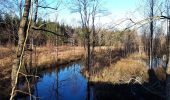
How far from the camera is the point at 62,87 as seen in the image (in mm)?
18312

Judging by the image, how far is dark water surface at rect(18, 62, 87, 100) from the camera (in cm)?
1587

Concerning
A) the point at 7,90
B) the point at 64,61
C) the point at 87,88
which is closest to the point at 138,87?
the point at 87,88

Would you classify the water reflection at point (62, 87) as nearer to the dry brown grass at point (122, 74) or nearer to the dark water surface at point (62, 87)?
the dark water surface at point (62, 87)

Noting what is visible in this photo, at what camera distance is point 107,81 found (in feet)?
60.1

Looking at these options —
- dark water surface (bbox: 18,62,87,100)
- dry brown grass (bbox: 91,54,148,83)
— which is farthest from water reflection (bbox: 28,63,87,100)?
dry brown grass (bbox: 91,54,148,83)

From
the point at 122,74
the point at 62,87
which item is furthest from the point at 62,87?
the point at 122,74

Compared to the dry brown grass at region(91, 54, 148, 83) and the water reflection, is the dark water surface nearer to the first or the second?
the water reflection

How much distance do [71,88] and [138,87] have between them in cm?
458

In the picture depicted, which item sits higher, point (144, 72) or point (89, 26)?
point (89, 26)

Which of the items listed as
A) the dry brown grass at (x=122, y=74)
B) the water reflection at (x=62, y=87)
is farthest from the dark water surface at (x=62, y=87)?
the dry brown grass at (x=122, y=74)

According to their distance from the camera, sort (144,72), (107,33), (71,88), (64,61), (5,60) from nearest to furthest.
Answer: (107,33) < (71,88) < (144,72) < (5,60) < (64,61)

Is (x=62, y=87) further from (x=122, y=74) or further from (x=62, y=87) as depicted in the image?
(x=122, y=74)

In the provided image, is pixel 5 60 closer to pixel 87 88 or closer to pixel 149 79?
pixel 87 88

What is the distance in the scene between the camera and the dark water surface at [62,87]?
15870mm
